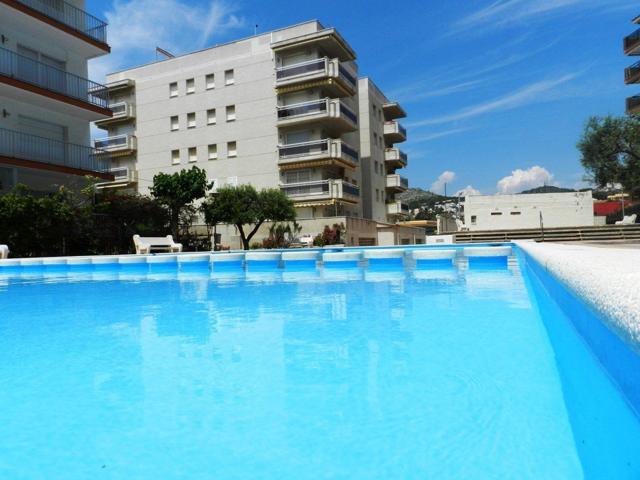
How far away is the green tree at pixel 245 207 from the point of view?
29953mm

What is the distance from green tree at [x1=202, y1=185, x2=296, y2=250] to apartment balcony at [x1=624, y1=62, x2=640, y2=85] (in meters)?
28.2

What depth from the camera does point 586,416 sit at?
240 cm

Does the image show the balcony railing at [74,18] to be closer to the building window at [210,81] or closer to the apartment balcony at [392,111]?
the building window at [210,81]

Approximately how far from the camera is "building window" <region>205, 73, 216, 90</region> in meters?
39.3

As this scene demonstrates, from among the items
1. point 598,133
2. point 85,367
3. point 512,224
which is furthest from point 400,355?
point 512,224

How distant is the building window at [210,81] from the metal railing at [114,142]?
28.6 ft

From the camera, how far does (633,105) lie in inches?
1409

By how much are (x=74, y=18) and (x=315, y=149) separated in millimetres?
17284

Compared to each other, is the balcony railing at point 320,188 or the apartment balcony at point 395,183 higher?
the apartment balcony at point 395,183

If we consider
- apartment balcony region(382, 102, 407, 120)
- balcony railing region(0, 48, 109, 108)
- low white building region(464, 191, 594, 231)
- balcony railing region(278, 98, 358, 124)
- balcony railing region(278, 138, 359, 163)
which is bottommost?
low white building region(464, 191, 594, 231)

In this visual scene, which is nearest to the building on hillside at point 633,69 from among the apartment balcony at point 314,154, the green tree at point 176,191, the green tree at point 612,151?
the green tree at point 612,151

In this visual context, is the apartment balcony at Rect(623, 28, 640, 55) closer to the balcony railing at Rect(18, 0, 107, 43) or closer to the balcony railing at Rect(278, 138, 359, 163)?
the balcony railing at Rect(278, 138, 359, 163)

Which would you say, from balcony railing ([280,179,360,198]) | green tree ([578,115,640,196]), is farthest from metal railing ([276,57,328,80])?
green tree ([578,115,640,196])

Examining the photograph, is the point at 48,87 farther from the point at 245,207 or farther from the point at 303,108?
the point at 303,108
